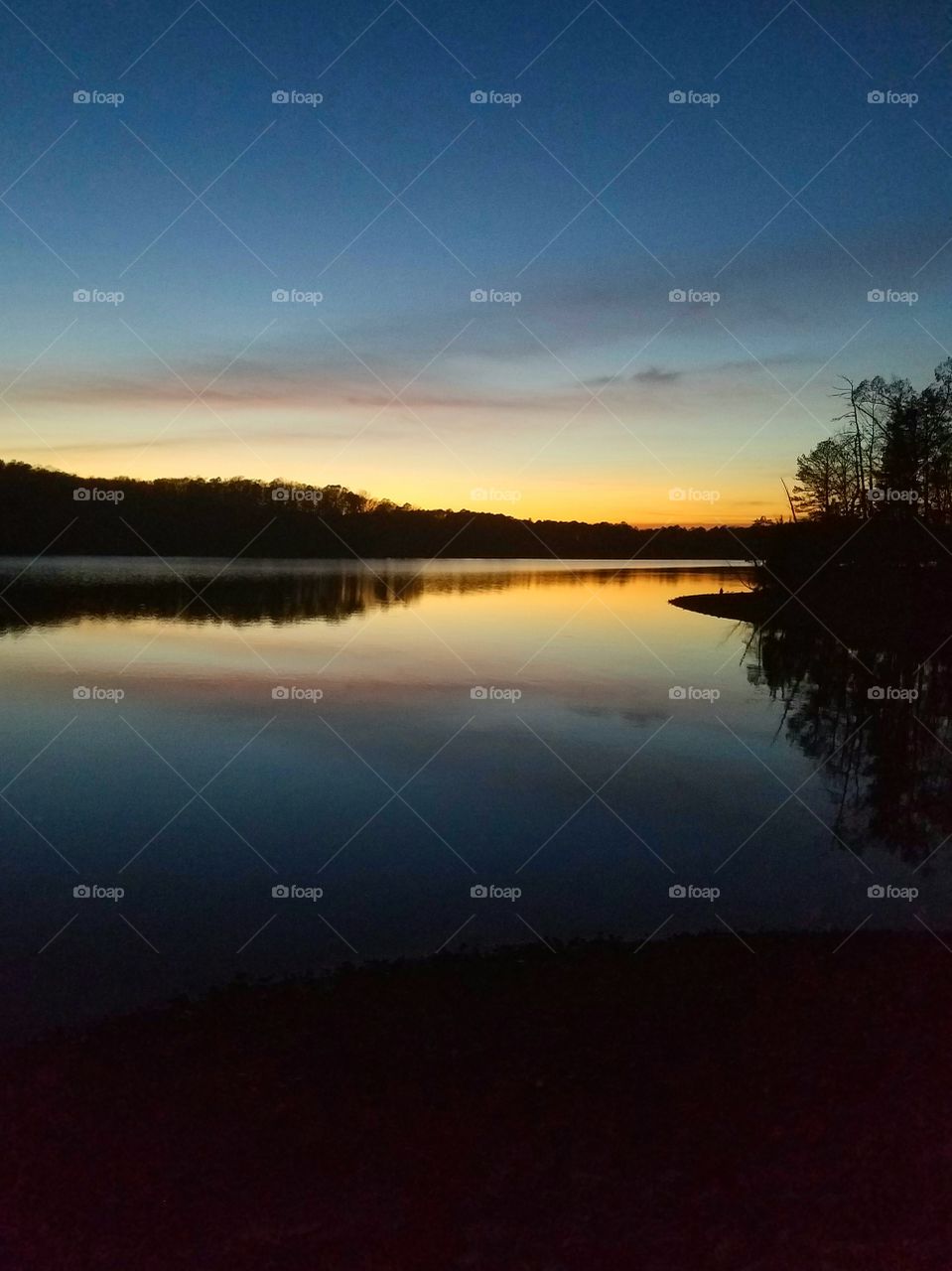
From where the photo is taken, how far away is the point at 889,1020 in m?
7.62

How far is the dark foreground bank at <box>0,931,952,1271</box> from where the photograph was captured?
17.3 ft

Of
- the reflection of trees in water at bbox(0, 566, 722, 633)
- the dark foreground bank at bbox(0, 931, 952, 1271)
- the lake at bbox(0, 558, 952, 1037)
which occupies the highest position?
the reflection of trees in water at bbox(0, 566, 722, 633)

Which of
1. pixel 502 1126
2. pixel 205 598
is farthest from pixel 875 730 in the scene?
pixel 205 598

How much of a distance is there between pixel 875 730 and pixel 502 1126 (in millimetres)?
19192

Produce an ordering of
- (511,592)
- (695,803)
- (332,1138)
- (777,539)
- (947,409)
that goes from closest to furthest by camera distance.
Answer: (332,1138) → (695,803) → (947,409) → (777,539) → (511,592)

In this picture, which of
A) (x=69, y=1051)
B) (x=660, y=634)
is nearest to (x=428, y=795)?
(x=69, y=1051)

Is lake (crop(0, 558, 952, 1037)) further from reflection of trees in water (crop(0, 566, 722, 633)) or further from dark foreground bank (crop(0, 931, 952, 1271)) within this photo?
reflection of trees in water (crop(0, 566, 722, 633))

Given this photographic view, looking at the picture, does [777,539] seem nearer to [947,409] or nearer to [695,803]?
[947,409]

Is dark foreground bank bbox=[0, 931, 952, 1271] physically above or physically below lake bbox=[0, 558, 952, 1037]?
below

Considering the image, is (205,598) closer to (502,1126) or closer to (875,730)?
(875,730)

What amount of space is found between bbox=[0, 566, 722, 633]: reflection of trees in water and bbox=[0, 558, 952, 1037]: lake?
16286mm

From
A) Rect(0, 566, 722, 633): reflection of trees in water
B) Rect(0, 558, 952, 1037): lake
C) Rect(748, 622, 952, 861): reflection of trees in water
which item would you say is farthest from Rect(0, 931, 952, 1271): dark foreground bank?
Rect(0, 566, 722, 633): reflection of trees in water

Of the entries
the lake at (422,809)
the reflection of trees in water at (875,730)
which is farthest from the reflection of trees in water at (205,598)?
the reflection of trees in water at (875,730)

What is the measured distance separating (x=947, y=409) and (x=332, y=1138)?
4807 cm
